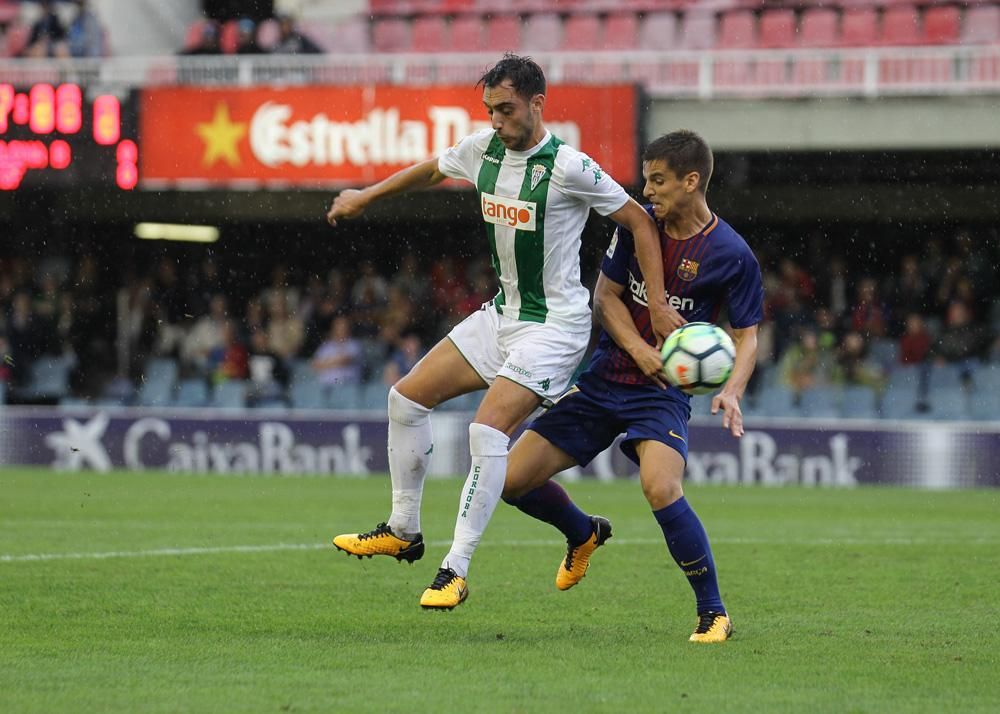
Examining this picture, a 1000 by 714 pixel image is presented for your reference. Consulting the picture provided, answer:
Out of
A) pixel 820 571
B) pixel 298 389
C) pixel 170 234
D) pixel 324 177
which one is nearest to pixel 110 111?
pixel 324 177

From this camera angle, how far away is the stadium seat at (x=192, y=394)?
19406 mm

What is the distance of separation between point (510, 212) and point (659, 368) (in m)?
0.86

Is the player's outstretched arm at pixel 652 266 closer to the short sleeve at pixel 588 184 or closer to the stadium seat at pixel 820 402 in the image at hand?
the short sleeve at pixel 588 184

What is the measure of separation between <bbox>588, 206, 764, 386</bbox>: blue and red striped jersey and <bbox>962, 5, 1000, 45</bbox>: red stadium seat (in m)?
14.9

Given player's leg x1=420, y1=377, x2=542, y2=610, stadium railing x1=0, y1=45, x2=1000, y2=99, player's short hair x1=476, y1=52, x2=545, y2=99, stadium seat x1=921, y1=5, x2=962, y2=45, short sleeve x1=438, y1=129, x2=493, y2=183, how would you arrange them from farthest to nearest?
stadium seat x1=921, y1=5, x2=962, y2=45 < stadium railing x1=0, y1=45, x2=1000, y2=99 < short sleeve x1=438, y1=129, x2=493, y2=183 < player's leg x1=420, y1=377, x2=542, y2=610 < player's short hair x1=476, y1=52, x2=545, y2=99

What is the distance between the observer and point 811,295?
61.9ft

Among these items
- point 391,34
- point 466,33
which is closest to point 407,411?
point 466,33

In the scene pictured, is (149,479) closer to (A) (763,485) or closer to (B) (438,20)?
(A) (763,485)

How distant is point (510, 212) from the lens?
6.32m

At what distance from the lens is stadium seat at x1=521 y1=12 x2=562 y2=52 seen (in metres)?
21.8

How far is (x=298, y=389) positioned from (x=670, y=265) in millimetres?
13285

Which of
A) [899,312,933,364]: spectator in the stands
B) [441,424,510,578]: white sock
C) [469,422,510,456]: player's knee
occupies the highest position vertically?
[469,422,510,456]: player's knee

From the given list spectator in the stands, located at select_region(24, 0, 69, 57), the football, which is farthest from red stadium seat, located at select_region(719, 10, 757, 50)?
the football

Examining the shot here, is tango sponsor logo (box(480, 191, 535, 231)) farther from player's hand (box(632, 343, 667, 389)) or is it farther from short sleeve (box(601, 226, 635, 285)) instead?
player's hand (box(632, 343, 667, 389))
